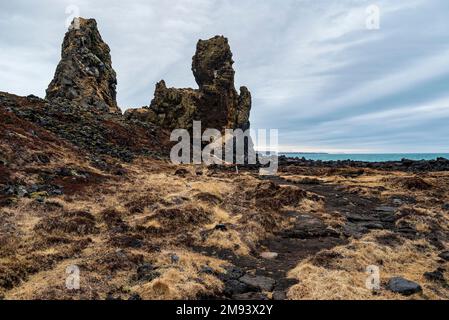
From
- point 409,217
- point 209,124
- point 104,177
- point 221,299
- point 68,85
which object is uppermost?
point 68,85

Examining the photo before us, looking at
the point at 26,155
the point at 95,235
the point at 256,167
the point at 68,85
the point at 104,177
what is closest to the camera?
the point at 95,235

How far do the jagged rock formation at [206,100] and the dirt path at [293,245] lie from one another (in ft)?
177

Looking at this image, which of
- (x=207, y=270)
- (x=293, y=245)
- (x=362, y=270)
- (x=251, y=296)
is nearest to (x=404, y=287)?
(x=362, y=270)

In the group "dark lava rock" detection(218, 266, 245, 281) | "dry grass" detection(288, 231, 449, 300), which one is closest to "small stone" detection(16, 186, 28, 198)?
"dark lava rock" detection(218, 266, 245, 281)

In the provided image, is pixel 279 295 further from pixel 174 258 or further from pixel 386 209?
pixel 386 209

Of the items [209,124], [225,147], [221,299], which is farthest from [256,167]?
[221,299]

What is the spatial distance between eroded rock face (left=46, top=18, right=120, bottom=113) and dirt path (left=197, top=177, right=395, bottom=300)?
5036 centimetres

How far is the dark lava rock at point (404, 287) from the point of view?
421 inches

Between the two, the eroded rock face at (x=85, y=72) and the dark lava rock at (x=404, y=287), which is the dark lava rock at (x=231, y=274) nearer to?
the dark lava rock at (x=404, y=287)

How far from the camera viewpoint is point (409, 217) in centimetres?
2039

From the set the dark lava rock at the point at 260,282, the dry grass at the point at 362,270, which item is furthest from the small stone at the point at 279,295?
the dark lava rock at the point at 260,282

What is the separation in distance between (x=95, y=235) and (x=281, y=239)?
8928mm

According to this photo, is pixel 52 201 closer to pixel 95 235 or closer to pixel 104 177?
pixel 95 235

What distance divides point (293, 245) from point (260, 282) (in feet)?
17.9
